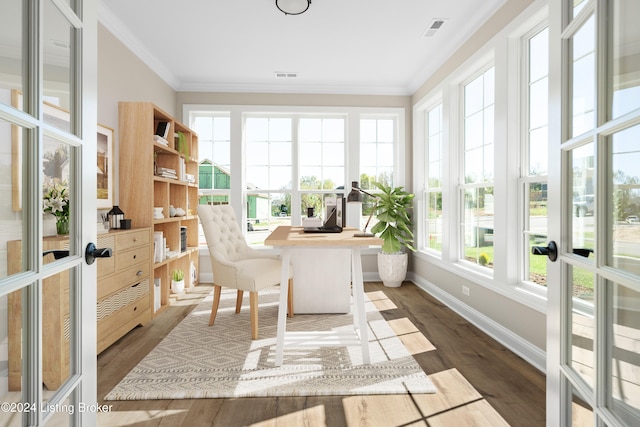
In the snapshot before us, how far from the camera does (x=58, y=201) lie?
100 cm

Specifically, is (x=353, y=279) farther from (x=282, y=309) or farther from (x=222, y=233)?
(x=222, y=233)

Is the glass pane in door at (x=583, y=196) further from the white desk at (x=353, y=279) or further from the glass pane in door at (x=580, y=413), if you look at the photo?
the white desk at (x=353, y=279)

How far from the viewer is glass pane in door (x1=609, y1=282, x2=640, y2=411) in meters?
0.79

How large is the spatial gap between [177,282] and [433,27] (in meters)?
3.76

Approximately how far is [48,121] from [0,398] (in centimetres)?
58

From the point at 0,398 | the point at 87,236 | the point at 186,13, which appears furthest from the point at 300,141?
the point at 0,398

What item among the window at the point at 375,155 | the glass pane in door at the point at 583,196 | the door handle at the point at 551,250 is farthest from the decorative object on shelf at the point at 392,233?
the glass pane in door at the point at 583,196

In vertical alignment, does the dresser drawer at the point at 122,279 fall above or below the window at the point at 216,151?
below

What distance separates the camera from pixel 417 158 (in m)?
5.09

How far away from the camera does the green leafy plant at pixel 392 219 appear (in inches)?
189

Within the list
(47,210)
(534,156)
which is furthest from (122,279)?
(534,156)

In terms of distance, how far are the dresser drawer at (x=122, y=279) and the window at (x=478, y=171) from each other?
119 inches

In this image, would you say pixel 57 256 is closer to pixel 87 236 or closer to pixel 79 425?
pixel 87 236

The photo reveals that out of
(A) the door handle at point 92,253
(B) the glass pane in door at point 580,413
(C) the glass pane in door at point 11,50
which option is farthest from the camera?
→ (A) the door handle at point 92,253
